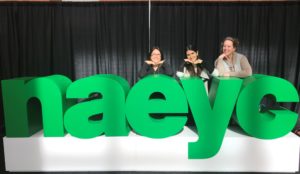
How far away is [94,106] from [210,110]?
1016mm

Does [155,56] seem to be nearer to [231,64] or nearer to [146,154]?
[231,64]

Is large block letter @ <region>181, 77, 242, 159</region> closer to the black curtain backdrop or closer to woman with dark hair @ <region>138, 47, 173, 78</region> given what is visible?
woman with dark hair @ <region>138, 47, 173, 78</region>

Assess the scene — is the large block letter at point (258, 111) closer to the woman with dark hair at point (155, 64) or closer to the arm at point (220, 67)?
the arm at point (220, 67)

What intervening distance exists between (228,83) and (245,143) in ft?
1.86

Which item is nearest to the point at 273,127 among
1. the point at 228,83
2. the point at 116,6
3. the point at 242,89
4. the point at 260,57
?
the point at 242,89

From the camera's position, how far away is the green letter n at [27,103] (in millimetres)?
2146

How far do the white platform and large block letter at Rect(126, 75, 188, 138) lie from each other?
12cm

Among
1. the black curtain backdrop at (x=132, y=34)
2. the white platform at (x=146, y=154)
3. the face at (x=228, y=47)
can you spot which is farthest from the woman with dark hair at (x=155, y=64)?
the black curtain backdrop at (x=132, y=34)

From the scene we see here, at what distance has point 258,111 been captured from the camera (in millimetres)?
2146

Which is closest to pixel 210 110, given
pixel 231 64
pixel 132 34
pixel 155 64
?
pixel 231 64

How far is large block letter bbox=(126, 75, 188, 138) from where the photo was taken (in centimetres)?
214

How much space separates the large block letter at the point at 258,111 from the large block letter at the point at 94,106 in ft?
3.42

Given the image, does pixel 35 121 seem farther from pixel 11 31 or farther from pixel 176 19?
pixel 176 19

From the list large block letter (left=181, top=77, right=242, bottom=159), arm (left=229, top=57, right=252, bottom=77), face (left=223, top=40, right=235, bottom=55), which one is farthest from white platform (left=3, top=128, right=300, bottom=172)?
face (left=223, top=40, right=235, bottom=55)
